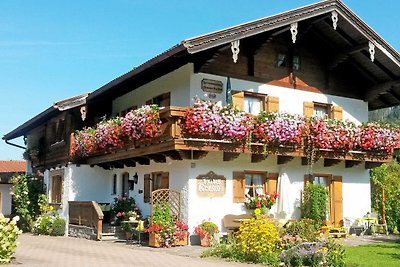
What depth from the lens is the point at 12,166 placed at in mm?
40781

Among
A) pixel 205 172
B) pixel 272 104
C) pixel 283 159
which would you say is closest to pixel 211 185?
pixel 205 172

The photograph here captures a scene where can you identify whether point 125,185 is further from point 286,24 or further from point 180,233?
point 286,24

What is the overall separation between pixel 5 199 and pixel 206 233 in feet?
76.8

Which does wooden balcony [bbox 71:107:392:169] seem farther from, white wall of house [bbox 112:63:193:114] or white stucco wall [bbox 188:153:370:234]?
white wall of house [bbox 112:63:193:114]

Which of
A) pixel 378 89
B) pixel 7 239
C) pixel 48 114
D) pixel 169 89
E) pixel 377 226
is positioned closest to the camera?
pixel 7 239

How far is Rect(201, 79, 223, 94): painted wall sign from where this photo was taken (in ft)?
53.0

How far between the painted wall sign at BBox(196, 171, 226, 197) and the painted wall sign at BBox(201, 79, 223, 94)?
2679 millimetres

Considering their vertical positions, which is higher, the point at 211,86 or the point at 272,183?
the point at 211,86

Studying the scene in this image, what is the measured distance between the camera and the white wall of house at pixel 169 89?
16266 mm

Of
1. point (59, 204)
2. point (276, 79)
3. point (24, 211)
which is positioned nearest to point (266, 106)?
point (276, 79)

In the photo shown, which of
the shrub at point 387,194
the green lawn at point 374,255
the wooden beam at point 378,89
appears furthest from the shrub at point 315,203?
the wooden beam at point 378,89

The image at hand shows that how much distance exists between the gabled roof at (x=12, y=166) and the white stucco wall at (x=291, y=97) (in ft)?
90.6

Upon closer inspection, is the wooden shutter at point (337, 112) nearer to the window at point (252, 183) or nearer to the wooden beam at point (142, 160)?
the window at point (252, 183)

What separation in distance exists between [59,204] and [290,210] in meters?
10.1
